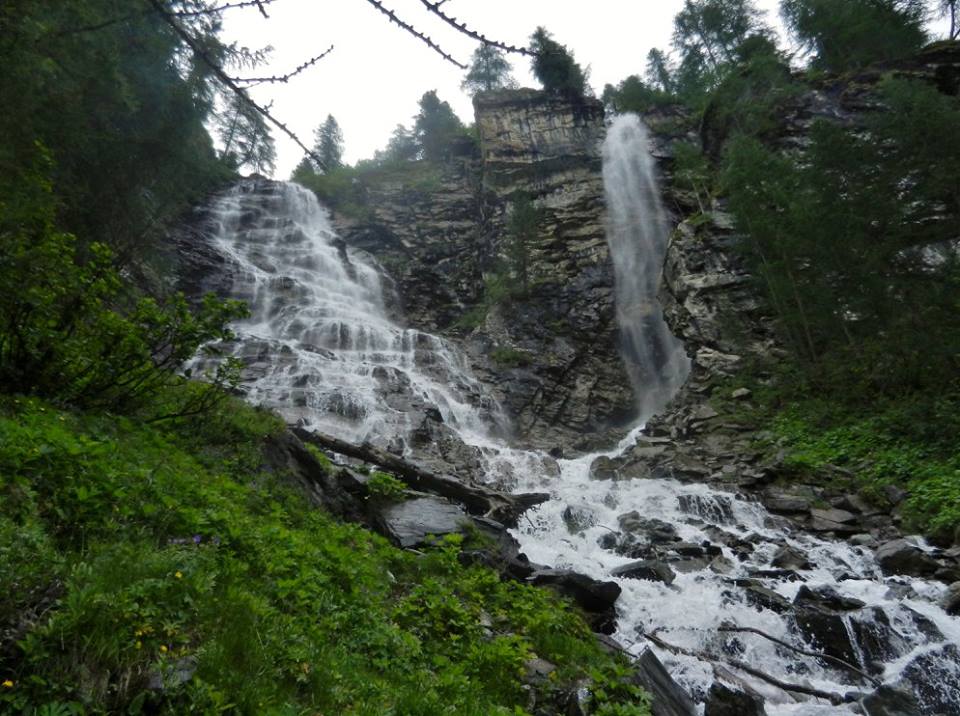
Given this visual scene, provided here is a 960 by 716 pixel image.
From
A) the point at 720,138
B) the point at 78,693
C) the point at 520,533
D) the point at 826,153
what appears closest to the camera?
the point at 78,693

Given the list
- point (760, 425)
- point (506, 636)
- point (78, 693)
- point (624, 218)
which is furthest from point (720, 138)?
point (78, 693)

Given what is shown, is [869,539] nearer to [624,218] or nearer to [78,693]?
[78,693]

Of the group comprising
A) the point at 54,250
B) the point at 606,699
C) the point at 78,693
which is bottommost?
the point at 606,699

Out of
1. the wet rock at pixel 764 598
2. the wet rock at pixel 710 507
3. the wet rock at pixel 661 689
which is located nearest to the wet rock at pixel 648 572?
the wet rock at pixel 764 598

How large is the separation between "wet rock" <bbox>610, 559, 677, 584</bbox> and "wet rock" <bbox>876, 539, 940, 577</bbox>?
3.41m

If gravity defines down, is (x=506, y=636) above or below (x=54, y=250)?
below

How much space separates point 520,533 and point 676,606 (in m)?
3.88

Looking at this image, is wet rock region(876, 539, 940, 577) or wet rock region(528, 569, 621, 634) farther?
wet rock region(876, 539, 940, 577)

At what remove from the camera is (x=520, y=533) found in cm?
1083

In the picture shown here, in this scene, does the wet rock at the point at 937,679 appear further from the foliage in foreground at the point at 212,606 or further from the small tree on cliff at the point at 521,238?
the small tree on cliff at the point at 521,238

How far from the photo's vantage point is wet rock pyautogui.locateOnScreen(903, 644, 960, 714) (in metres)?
5.40

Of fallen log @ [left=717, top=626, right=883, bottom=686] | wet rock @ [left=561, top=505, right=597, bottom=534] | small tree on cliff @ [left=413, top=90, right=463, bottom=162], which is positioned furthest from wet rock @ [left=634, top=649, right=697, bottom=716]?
small tree on cliff @ [left=413, top=90, right=463, bottom=162]

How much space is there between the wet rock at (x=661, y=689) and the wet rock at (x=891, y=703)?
1986 millimetres

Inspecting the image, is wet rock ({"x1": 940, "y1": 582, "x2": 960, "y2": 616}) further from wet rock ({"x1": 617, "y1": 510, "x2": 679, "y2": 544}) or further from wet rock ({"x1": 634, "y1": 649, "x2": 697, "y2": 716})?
wet rock ({"x1": 634, "y1": 649, "x2": 697, "y2": 716})
